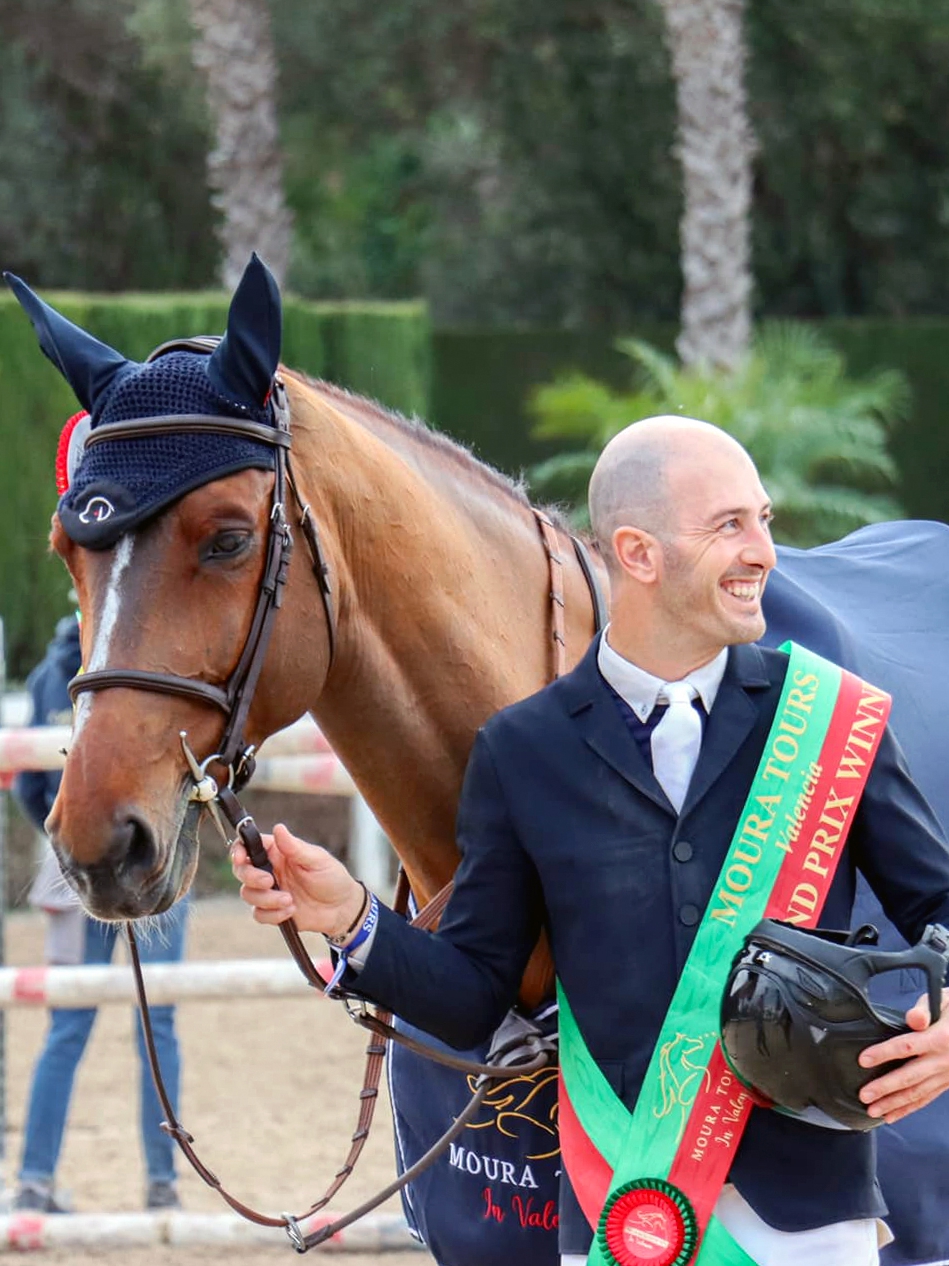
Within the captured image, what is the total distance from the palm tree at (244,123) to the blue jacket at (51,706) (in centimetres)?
952

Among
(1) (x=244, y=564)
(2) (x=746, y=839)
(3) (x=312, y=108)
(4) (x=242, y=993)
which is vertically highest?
(3) (x=312, y=108)

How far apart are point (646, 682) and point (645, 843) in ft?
0.63

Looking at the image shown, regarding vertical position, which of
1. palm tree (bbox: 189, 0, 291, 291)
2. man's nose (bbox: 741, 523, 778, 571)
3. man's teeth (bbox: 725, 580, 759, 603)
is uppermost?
palm tree (bbox: 189, 0, 291, 291)

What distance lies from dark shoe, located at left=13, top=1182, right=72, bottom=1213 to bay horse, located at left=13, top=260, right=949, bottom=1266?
2790 mm

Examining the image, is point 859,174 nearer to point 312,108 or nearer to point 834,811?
point 312,108

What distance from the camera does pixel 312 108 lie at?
57.9 feet

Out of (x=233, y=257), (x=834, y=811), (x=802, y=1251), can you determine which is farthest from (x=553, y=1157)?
(x=233, y=257)

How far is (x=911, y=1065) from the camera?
188 cm

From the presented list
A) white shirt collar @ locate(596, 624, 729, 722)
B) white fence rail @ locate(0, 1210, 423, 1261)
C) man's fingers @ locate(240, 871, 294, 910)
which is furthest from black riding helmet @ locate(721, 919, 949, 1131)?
white fence rail @ locate(0, 1210, 423, 1261)

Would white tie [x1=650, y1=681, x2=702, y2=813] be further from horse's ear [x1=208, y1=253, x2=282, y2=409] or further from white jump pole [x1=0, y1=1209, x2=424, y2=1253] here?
white jump pole [x1=0, y1=1209, x2=424, y2=1253]

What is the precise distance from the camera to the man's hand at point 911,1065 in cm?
186

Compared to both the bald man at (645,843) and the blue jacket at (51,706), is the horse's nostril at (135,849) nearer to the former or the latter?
the bald man at (645,843)

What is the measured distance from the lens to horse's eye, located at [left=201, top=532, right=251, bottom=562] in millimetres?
2061

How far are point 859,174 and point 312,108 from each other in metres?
5.49
